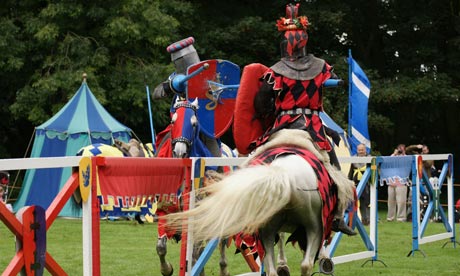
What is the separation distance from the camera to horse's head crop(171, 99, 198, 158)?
8.20 m

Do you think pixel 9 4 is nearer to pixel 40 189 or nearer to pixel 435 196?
pixel 40 189

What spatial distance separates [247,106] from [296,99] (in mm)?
376

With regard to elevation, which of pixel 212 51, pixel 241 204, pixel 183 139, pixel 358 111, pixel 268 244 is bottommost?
pixel 268 244

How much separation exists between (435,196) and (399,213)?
23.6ft

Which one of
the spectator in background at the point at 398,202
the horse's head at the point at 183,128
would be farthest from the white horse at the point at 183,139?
the spectator in background at the point at 398,202

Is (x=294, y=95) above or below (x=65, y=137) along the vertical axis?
above

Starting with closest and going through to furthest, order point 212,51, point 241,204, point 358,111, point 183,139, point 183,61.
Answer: point 241,204, point 183,139, point 183,61, point 358,111, point 212,51

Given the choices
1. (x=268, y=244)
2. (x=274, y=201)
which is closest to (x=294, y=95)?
(x=268, y=244)

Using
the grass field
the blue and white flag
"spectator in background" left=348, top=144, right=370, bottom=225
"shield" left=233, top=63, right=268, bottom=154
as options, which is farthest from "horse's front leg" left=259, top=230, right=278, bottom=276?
"spectator in background" left=348, top=144, right=370, bottom=225

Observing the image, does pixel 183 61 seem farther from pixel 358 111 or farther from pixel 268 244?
pixel 358 111

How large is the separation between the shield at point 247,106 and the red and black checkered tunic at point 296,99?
86mm

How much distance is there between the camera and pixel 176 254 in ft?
39.5

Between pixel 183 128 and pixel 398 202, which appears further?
pixel 398 202

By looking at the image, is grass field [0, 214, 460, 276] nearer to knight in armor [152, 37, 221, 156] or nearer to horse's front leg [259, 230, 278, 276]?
knight in armor [152, 37, 221, 156]
